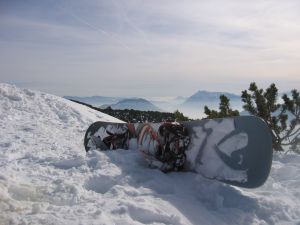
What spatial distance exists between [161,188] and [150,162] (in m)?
0.86

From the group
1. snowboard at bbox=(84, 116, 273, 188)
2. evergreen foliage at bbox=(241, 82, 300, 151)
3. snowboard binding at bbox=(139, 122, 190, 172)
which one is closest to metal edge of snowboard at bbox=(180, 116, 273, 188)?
snowboard at bbox=(84, 116, 273, 188)

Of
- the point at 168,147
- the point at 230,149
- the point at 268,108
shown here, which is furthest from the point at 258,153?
the point at 268,108

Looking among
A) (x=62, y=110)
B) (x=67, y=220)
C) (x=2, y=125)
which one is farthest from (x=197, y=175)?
(x=62, y=110)

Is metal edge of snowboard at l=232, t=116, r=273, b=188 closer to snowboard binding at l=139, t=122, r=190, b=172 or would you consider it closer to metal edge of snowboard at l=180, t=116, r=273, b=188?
metal edge of snowboard at l=180, t=116, r=273, b=188

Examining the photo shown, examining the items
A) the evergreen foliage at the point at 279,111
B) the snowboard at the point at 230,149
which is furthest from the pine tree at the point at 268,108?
the snowboard at the point at 230,149

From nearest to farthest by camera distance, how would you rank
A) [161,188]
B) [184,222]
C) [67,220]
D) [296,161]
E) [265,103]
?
[67,220] → [184,222] → [161,188] → [296,161] → [265,103]

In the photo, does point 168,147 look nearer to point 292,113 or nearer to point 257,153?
point 257,153

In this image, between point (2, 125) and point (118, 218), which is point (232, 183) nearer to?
point (118, 218)

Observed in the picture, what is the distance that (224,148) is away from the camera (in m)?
5.02

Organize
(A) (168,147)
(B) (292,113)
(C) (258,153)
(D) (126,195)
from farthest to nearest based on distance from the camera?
(B) (292,113), (A) (168,147), (C) (258,153), (D) (126,195)

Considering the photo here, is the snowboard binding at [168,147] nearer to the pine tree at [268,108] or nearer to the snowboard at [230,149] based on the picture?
the snowboard at [230,149]

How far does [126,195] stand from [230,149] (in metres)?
1.69

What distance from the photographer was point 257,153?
4.62 meters

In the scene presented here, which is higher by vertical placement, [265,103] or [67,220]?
[265,103]
